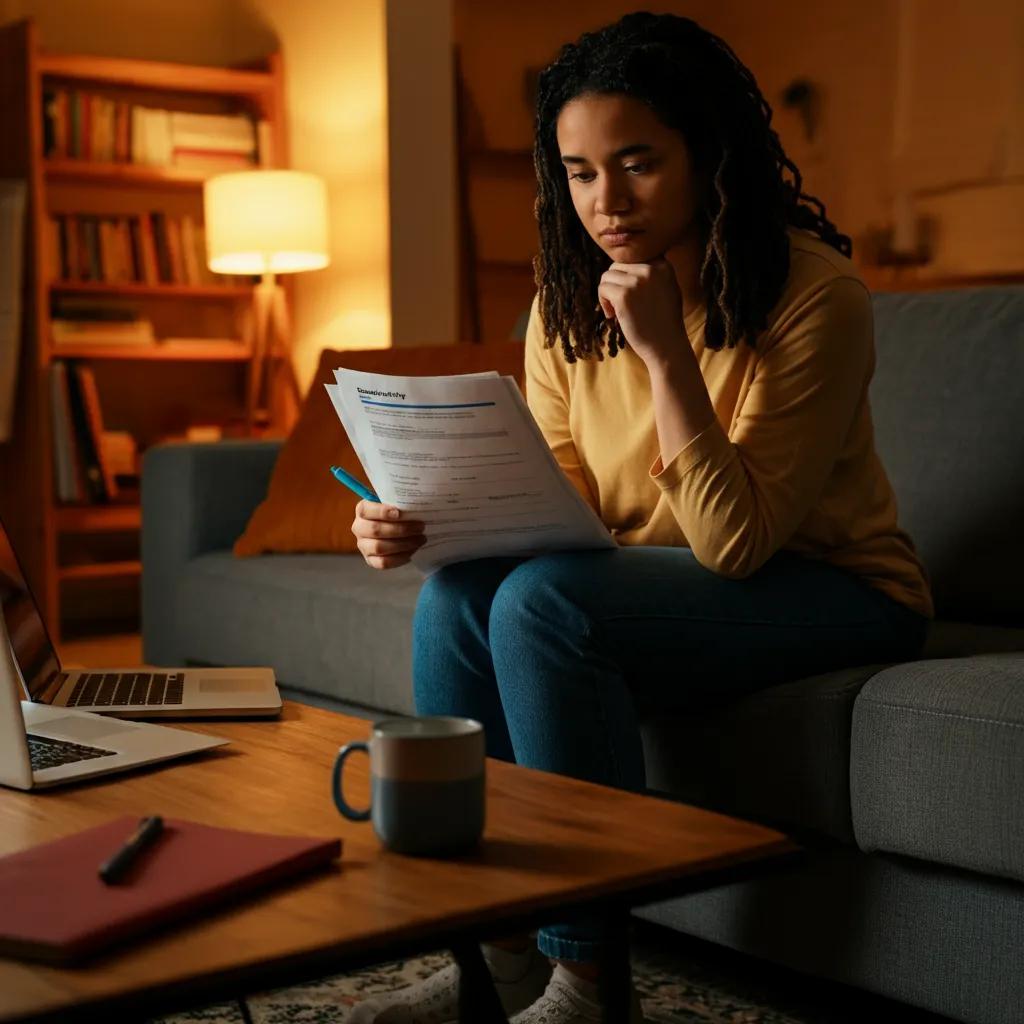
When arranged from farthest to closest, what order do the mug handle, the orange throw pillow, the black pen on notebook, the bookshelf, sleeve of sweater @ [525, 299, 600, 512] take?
the bookshelf → the orange throw pillow → sleeve of sweater @ [525, 299, 600, 512] → the mug handle → the black pen on notebook

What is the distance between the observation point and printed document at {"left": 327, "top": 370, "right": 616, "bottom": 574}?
1.34m

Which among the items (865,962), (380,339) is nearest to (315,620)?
(865,962)

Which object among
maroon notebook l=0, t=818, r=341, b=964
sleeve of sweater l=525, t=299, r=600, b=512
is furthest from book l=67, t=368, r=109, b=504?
maroon notebook l=0, t=818, r=341, b=964

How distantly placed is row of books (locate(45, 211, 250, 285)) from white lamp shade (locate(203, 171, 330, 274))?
45cm

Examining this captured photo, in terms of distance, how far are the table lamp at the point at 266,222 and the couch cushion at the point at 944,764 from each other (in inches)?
113

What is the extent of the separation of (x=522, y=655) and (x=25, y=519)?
3165 mm

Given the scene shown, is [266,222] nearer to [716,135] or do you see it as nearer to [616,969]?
[716,135]

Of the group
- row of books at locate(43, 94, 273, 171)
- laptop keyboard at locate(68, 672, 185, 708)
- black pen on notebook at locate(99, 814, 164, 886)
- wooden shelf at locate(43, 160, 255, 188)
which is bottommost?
laptop keyboard at locate(68, 672, 185, 708)

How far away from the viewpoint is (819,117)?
4.91 meters

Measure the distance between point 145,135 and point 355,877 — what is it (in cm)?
397

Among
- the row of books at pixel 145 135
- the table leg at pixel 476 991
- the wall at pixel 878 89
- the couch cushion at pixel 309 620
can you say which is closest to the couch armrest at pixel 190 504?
the couch cushion at pixel 309 620

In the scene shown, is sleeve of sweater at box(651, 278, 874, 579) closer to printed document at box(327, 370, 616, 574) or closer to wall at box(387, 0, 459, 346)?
printed document at box(327, 370, 616, 574)

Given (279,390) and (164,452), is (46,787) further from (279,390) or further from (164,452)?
(279,390)

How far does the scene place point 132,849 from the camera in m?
0.85
